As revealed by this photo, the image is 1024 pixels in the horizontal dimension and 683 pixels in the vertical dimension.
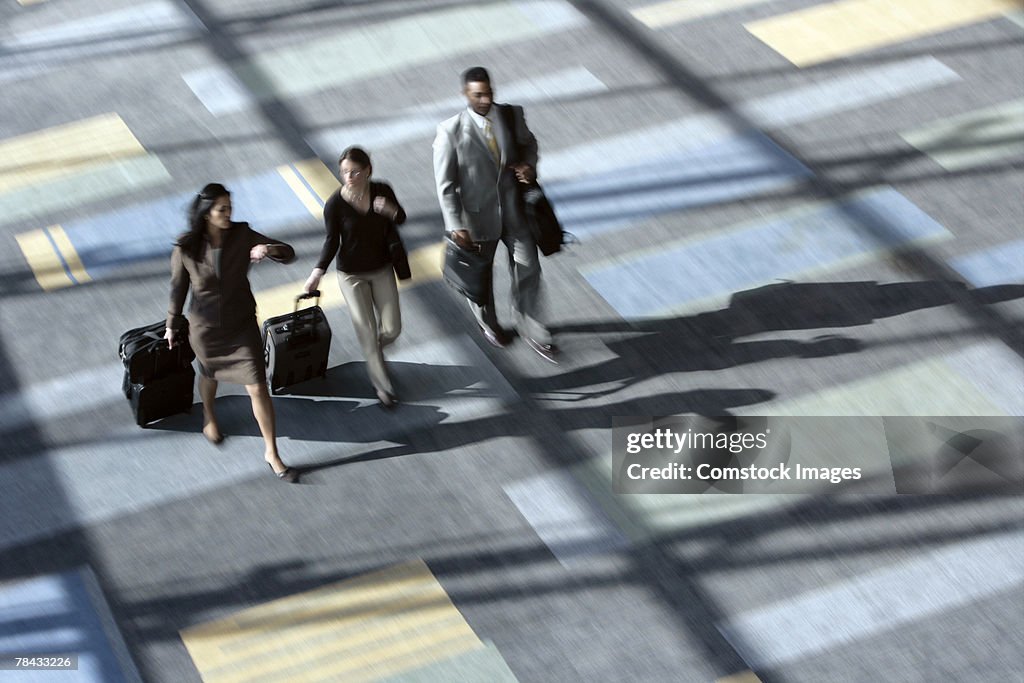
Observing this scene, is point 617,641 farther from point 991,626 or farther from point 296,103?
point 296,103

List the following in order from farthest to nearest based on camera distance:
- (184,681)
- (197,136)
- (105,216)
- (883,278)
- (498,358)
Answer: (197,136) → (105,216) → (883,278) → (498,358) → (184,681)

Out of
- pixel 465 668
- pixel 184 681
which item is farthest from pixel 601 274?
pixel 184 681

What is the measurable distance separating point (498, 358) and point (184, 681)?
9.57 ft

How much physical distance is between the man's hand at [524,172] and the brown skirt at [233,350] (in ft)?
5.57

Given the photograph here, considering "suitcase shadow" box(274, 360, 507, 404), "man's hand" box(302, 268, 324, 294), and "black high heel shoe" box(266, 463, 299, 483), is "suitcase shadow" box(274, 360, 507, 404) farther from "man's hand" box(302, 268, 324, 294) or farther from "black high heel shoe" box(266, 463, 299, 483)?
"man's hand" box(302, 268, 324, 294)

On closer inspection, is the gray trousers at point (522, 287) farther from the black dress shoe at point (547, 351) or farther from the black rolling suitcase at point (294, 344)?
the black rolling suitcase at point (294, 344)

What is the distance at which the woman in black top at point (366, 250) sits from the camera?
24.9 feet

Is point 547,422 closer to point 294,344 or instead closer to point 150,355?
point 294,344

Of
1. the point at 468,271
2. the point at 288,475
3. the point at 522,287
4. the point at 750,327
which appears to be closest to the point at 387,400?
the point at 288,475

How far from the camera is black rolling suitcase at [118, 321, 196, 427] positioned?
8.08m

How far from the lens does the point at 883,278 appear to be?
9477 mm

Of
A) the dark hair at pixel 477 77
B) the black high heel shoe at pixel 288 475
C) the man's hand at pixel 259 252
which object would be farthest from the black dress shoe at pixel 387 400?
the dark hair at pixel 477 77

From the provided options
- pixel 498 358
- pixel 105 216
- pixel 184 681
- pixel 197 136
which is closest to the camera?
pixel 184 681

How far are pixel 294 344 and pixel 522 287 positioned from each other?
144 centimetres
